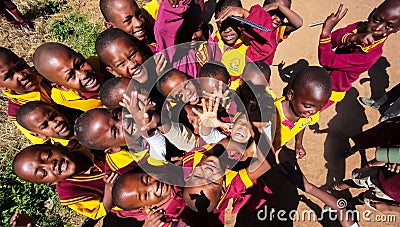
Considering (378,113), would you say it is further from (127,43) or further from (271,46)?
(127,43)

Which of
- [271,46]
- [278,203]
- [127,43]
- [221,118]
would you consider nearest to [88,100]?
[127,43]

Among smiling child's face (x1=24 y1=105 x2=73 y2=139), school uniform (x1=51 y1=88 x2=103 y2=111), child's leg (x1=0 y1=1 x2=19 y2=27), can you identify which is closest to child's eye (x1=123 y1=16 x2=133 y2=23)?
school uniform (x1=51 y1=88 x2=103 y2=111)

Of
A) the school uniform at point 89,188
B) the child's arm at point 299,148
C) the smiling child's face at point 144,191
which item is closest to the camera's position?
the smiling child's face at point 144,191

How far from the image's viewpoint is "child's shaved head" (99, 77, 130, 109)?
3008 mm

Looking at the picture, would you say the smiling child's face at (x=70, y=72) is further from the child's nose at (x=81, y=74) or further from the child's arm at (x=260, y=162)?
the child's arm at (x=260, y=162)

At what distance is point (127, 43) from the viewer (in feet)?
10.1

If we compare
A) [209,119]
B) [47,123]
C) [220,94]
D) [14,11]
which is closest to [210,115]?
[209,119]

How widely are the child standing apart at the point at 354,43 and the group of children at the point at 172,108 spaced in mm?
11

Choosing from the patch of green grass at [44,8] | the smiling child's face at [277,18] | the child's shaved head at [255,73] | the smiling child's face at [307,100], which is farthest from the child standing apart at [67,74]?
the patch of green grass at [44,8]

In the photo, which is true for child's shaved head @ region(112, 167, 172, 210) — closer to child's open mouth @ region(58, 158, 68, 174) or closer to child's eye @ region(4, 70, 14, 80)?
child's open mouth @ region(58, 158, 68, 174)

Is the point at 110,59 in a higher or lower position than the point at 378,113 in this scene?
higher

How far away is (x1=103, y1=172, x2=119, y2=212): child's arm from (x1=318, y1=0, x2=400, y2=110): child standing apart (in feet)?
7.83

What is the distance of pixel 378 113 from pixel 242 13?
2.35 m

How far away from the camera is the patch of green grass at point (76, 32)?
527 centimetres
